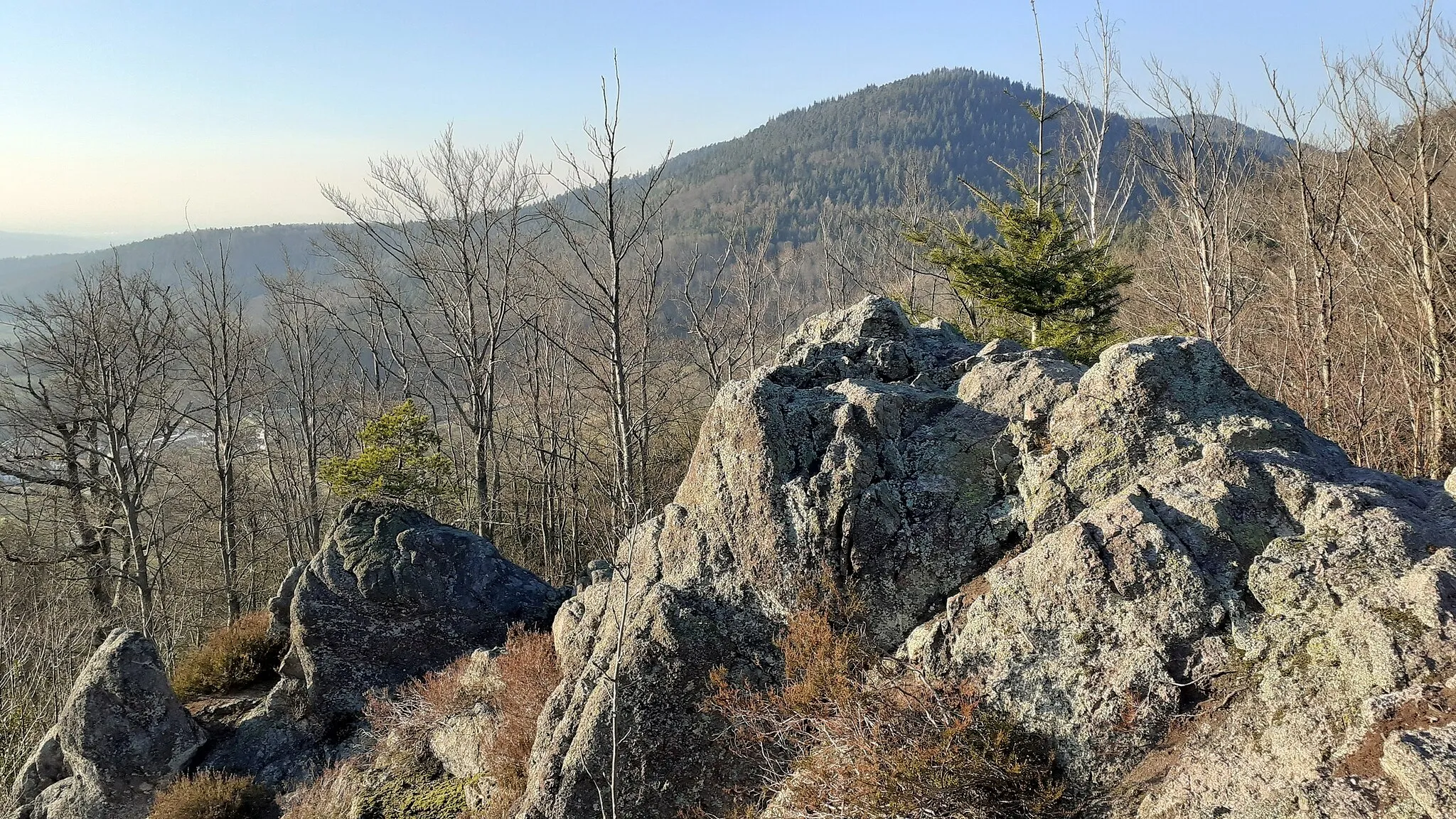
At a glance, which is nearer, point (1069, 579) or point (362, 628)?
point (1069, 579)

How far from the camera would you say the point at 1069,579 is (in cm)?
479

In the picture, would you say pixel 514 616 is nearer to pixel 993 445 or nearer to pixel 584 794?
pixel 584 794

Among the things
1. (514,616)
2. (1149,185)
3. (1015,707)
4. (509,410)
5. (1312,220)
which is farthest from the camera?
(509,410)

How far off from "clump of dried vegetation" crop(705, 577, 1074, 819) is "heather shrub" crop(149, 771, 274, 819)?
24.2ft

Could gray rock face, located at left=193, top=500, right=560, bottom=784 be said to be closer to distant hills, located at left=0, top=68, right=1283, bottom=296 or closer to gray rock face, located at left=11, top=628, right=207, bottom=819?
gray rock face, located at left=11, top=628, right=207, bottom=819

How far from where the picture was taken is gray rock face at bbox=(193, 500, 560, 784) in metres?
10.5

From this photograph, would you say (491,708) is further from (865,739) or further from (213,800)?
(865,739)

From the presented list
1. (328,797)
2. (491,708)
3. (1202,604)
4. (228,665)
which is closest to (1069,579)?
(1202,604)

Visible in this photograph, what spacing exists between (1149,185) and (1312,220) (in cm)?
1113

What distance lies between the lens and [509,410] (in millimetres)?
31078

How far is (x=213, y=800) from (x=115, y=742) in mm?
2128

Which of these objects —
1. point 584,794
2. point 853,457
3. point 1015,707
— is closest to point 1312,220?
point 853,457

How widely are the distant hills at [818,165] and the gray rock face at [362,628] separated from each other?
315 feet

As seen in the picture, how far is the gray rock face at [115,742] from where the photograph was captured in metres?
9.87
